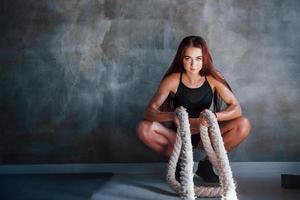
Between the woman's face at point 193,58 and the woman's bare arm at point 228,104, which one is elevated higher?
the woman's face at point 193,58

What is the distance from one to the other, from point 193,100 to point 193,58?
0.93 ft

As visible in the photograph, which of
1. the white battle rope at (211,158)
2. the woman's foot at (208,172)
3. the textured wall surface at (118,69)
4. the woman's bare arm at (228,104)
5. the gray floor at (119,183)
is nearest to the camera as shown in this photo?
the white battle rope at (211,158)

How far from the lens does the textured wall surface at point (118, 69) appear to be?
2773 millimetres

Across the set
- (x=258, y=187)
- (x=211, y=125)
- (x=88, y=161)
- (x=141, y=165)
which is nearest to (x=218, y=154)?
(x=211, y=125)

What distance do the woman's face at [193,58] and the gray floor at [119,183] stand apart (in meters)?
0.72

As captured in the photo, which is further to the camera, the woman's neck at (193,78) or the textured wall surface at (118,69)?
the textured wall surface at (118,69)

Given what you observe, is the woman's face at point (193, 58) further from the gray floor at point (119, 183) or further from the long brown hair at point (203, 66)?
the gray floor at point (119, 183)

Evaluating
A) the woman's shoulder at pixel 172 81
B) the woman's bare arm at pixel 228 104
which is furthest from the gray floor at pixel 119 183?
the woman's shoulder at pixel 172 81

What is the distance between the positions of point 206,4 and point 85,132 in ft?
4.32

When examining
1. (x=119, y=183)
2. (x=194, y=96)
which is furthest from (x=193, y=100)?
(x=119, y=183)

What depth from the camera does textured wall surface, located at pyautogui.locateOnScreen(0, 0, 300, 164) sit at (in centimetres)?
277

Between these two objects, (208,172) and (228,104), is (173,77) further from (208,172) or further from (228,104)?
(208,172)

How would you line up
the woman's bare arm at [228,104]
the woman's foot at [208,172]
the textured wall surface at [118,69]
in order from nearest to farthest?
the woman's bare arm at [228,104] → the woman's foot at [208,172] → the textured wall surface at [118,69]

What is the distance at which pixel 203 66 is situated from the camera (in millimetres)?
2303
